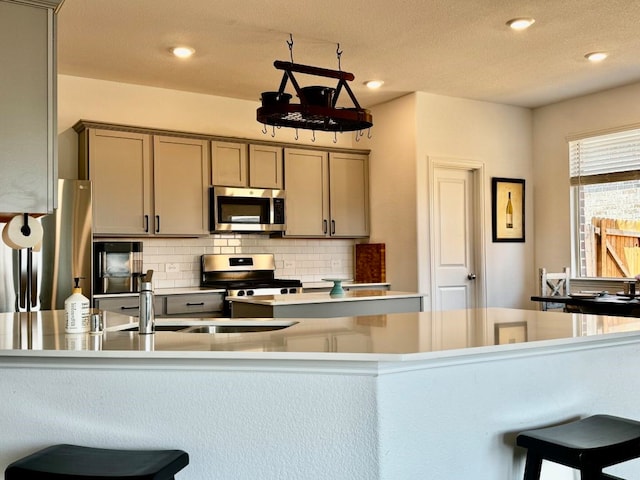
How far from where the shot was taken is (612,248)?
598cm

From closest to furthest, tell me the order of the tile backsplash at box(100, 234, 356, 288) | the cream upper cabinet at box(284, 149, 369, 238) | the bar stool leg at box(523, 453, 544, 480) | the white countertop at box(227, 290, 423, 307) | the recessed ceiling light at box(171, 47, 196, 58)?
the bar stool leg at box(523, 453, 544, 480) < the white countertop at box(227, 290, 423, 307) < the recessed ceiling light at box(171, 47, 196, 58) < the tile backsplash at box(100, 234, 356, 288) < the cream upper cabinet at box(284, 149, 369, 238)

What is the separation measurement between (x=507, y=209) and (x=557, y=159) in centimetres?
73

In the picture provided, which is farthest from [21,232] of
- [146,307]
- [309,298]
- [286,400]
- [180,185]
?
[180,185]

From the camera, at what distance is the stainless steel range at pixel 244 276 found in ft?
18.1

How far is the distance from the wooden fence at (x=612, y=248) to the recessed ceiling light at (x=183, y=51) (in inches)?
166

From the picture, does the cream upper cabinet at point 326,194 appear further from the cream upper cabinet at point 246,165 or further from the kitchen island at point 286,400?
the kitchen island at point 286,400

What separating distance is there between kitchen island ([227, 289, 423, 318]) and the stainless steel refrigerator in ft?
3.86

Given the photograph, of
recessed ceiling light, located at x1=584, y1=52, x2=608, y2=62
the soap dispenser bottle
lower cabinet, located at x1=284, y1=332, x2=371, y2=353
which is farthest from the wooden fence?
the soap dispenser bottle

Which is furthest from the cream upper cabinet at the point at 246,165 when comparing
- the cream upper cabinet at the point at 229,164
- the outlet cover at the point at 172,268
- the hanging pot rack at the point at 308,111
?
the hanging pot rack at the point at 308,111

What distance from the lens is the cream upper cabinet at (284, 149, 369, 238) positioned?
6.02 metres

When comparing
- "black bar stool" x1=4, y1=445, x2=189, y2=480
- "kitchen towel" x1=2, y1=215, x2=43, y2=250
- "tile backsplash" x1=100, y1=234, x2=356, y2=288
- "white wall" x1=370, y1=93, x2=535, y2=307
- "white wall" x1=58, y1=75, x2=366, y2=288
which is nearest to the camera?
"black bar stool" x1=4, y1=445, x2=189, y2=480

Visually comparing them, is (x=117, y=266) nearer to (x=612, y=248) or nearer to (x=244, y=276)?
(x=244, y=276)

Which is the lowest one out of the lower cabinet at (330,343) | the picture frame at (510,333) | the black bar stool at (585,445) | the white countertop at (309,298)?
the black bar stool at (585,445)

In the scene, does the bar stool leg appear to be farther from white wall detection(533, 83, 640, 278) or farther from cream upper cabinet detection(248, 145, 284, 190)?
white wall detection(533, 83, 640, 278)
